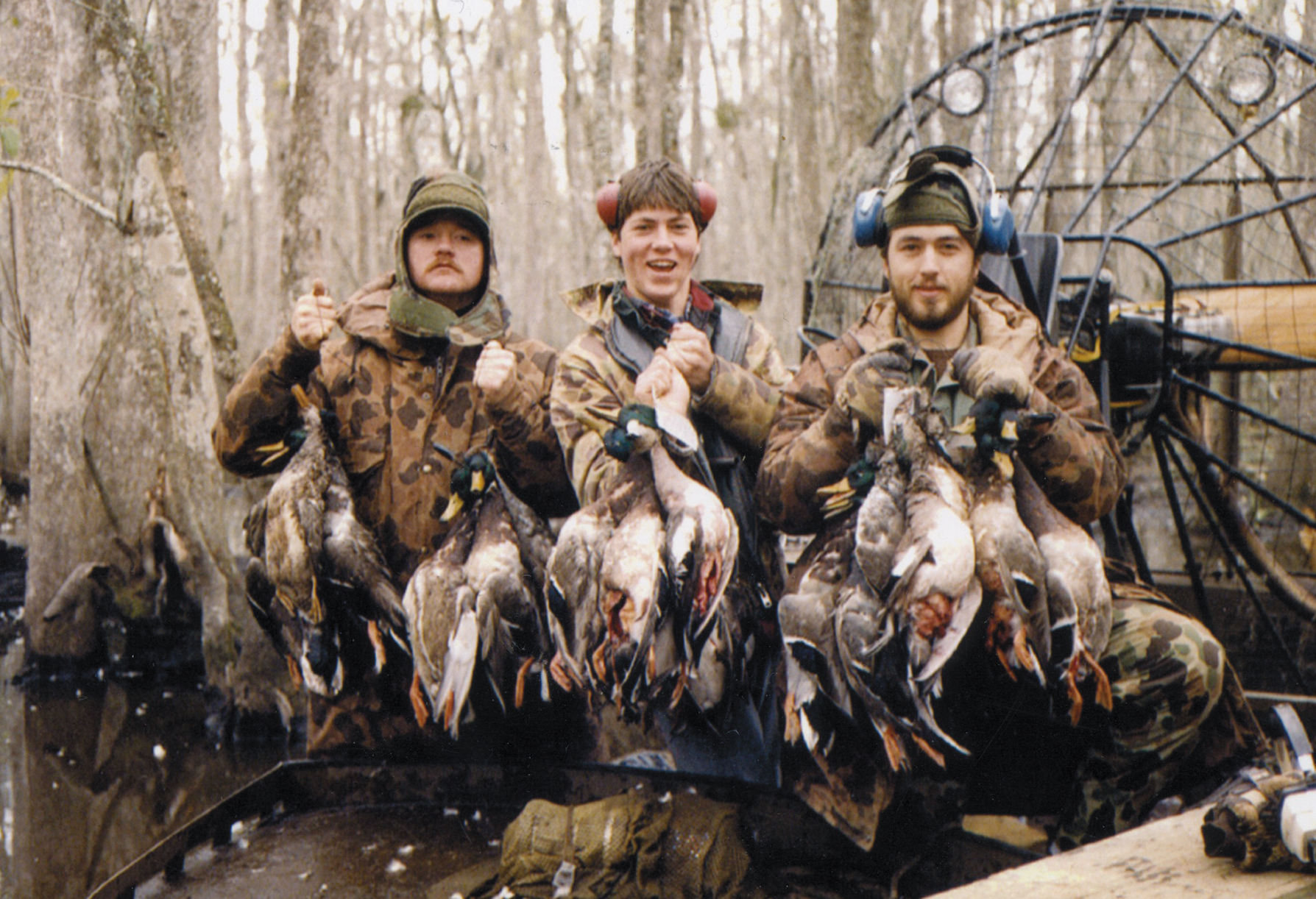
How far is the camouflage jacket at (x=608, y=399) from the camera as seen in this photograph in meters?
3.37

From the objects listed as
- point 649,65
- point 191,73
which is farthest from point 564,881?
point 191,73

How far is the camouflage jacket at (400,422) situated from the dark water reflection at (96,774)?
2.29m

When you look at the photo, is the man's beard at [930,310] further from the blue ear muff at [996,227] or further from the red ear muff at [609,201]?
the red ear muff at [609,201]

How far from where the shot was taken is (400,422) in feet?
12.6

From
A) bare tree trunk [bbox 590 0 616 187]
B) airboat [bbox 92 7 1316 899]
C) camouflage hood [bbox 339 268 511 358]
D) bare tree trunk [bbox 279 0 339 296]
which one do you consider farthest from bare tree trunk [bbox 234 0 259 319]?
camouflage hood [bbox 339 268 511 358]

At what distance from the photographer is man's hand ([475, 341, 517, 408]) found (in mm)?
3500

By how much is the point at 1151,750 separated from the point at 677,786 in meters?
1.41

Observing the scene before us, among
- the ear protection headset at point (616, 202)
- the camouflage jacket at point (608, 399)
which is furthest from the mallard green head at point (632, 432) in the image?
the ear protection headset at point (616, 202)

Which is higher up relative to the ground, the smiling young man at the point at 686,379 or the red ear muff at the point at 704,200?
the red ear muff at the point at 704,200

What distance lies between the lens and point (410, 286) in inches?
151

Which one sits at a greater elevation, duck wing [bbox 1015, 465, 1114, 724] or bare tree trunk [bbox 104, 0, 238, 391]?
bare tree trunk [bbox 104, 0, 238, 391]

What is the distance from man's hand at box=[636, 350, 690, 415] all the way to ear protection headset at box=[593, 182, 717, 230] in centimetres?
66

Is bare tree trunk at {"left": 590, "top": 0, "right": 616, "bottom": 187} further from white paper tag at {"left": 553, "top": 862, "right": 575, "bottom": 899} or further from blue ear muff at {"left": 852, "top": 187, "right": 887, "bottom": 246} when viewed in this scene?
white paper tag at {"left": 553, "top": 862, "right": 575, "bottom": 899}

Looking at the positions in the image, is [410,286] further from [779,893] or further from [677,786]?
[779,893]
